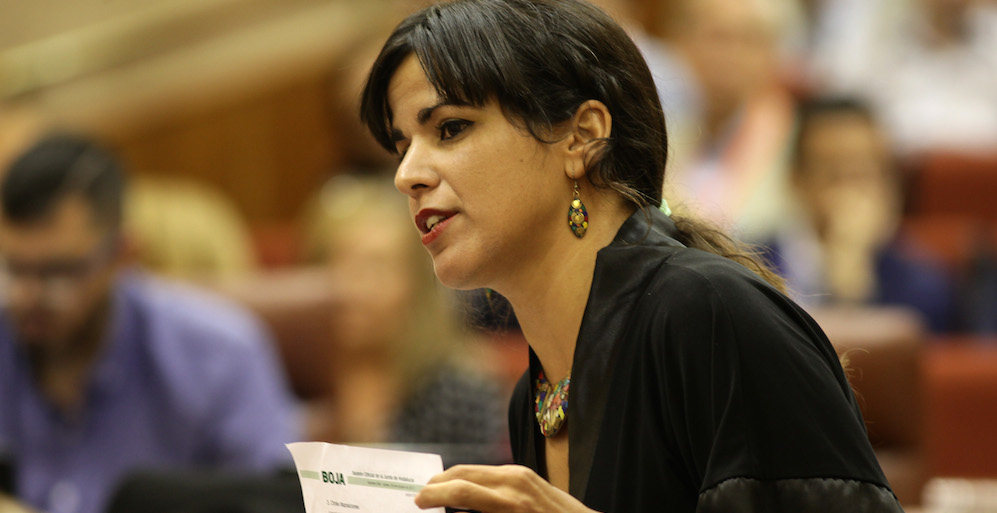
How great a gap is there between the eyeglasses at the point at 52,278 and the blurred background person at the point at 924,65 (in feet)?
8.81

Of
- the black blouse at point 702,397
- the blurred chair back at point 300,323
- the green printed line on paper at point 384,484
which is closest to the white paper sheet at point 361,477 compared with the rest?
the green printed line on paper at point 384,484

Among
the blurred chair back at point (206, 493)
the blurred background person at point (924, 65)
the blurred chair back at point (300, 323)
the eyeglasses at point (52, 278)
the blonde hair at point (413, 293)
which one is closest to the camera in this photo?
the blurred chair back at point (206, 493)

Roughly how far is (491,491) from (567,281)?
0.29 meters

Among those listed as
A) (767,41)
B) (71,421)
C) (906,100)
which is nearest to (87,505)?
(71,421)

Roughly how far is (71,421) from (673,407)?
192cm

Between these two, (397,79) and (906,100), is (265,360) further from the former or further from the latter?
(906,100)

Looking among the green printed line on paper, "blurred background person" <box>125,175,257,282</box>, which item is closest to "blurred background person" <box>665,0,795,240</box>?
"blurred background person" <box>125,175,257,282</box>

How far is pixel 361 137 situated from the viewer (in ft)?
13.1

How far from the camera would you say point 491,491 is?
0.88 meters

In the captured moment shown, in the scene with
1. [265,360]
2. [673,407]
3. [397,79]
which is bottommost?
[265,360]

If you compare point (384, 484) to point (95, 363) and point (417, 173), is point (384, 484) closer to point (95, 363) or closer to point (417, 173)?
point (417, 173)

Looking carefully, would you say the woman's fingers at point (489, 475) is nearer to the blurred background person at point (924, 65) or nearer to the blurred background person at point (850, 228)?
the blurred background person at point (850, 228)

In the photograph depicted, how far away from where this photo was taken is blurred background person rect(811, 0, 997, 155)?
4.20 metres

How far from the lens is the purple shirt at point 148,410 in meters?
2.50
